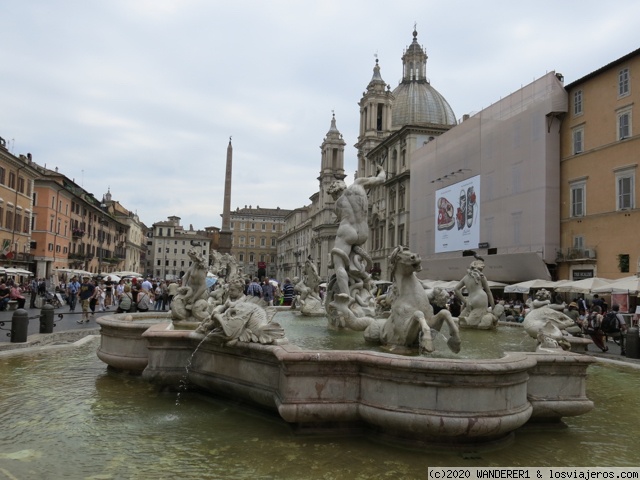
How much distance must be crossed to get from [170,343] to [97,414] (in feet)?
3.59

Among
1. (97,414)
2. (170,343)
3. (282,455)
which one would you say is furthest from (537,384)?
(97,414)

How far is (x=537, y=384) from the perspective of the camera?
5.00m

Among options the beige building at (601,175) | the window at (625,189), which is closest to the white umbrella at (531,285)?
the beige building at (601,175)

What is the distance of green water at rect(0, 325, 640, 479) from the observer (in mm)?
3949

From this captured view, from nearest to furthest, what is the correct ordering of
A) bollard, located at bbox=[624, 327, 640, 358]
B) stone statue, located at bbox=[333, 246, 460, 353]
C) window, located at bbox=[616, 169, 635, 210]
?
1. stone statue, located at bbox=[333, 246, 460, 353]
2. bollard, located at bbox=[624, 327, 640, 358]
3. window, located at bbox=[616, 169, 635, 210]

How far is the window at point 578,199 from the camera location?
27.4m

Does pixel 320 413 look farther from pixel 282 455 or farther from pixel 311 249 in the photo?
pixel 311 249

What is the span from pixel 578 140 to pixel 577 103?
201 cm

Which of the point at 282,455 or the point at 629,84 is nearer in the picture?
the point at 282,455

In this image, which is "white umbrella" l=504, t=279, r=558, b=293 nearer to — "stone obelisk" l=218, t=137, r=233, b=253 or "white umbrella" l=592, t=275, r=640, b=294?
"white umbrella" l=592, t=275, r=640, b=294

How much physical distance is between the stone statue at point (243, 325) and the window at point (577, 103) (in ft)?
90.8

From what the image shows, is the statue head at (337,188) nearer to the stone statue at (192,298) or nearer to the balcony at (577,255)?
the stone statue at (192,298)

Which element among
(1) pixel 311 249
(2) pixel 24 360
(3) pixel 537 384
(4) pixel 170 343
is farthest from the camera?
(1) pixel 311 249

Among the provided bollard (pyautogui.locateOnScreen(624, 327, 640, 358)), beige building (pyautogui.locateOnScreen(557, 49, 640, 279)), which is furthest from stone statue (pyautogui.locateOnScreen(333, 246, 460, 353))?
beige building (pyautogui.locateOnScreen(557, 49, 640, 279))
